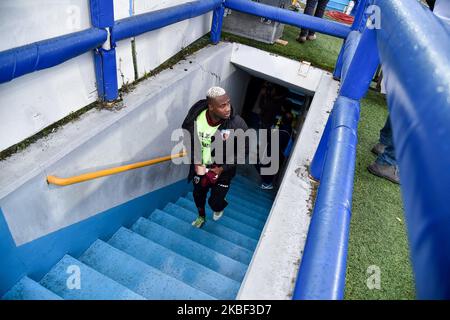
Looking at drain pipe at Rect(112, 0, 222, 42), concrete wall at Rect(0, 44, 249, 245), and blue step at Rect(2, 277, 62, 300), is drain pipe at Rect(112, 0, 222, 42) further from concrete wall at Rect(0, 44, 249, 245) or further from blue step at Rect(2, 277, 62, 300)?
blue step at Rect(2, 277, 62, 300)

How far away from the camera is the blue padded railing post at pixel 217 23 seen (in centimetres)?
426

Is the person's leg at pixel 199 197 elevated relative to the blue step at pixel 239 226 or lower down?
elevated

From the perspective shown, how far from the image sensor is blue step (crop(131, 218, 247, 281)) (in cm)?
270

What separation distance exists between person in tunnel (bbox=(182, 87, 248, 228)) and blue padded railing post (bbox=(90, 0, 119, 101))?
692 mm

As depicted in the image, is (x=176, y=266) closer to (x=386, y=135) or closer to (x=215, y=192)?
(x=215, y=192)

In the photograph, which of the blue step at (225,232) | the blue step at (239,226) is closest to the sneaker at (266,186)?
the blue step at (239,226)

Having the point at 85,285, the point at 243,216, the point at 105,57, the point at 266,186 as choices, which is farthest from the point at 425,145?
the point at 266,186

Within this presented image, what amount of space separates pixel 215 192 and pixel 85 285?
143cm

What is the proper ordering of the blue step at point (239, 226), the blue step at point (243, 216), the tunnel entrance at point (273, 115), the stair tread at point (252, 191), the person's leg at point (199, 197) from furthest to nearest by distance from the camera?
the tunnel entrance at point (273, 115)
the stair tread at point (252, 191)
the blue step at point (243, 216)
the blue step at point (239, 226)
the person's leg at point (199, 197)

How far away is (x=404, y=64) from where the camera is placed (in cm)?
80

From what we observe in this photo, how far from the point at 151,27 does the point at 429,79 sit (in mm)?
2659

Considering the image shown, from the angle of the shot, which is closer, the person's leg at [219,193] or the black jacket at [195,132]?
the black jacket at [195,132]

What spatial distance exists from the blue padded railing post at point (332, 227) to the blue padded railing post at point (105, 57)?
180 cm

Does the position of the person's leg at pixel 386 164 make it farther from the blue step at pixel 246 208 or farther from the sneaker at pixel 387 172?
the blue step at pixel 246 208
